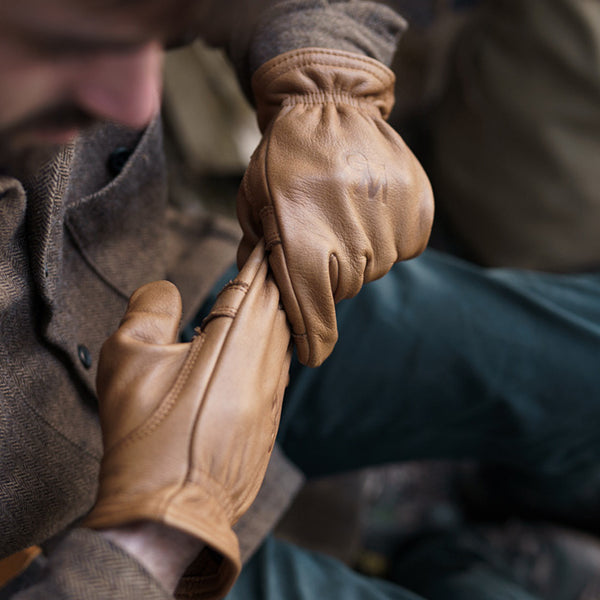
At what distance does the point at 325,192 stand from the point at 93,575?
0.28 m

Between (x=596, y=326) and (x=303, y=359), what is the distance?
407 mm

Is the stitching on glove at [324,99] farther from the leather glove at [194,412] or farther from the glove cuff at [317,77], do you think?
the leather glove at [194,412]

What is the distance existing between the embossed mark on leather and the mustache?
0.71 feet

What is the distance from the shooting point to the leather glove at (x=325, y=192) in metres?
0.39

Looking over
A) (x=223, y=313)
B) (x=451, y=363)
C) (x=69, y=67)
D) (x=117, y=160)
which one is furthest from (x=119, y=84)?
(x=451, y=363)

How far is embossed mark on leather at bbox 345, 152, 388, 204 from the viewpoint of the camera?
1.34ft

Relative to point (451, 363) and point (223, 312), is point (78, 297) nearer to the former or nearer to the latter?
point (223, 312)

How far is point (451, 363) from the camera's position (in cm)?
63

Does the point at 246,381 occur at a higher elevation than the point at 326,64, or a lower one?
lower

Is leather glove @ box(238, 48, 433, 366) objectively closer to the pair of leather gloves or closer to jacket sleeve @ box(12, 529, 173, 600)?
the pair of leather gloves

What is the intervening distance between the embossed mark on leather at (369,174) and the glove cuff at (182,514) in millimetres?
240

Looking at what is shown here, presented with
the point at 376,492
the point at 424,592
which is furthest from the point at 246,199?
the point at 376,492

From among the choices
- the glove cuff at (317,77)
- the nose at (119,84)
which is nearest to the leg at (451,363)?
the glove cuff at (317,77)

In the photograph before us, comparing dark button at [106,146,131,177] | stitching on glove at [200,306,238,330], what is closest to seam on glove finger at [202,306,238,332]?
stitching on glove at [200,306,238,330]
